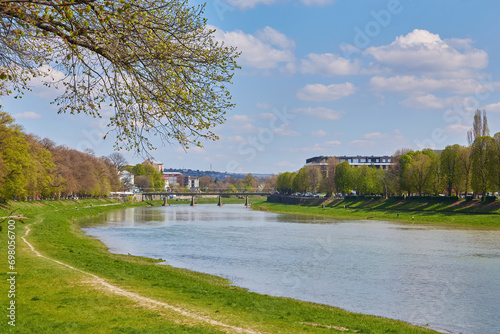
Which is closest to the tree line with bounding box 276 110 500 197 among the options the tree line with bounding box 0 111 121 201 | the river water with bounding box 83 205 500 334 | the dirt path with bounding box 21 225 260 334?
the river water with bounding box 83 205 500 334

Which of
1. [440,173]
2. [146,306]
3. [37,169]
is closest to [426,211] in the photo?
[440,173]

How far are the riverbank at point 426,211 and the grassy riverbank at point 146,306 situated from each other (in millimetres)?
58505

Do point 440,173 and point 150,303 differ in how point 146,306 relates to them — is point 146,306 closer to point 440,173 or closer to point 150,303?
point 150,303

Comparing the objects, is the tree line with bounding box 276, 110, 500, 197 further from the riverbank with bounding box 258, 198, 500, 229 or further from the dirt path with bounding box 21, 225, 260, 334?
the dirt path with bounding box 21, 225, 260, 334

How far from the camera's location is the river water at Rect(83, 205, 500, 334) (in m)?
23.2

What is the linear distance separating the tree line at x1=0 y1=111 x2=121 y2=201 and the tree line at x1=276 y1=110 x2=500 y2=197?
2739 inches

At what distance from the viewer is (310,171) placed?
170m

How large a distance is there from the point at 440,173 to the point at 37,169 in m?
76.3

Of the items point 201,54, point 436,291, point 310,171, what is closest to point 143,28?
point 201,54

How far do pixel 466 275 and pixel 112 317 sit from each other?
81.5 feet

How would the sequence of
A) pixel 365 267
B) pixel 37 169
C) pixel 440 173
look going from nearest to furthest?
1. pixel 365 267
2. pixel 37 169
3. pixel 440 173

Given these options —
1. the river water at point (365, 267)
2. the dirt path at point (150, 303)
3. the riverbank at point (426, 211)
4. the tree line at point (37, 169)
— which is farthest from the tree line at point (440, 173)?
the dirt path at point (150, 303)

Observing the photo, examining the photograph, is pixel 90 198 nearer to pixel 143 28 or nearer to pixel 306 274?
pixel 306 274

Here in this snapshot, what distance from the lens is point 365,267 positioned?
34.2 metres
